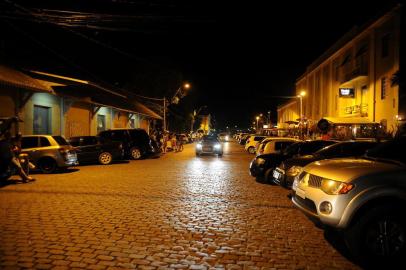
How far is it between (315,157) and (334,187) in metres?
5.25

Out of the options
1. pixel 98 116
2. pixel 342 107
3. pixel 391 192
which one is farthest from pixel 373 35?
pixel 391 192

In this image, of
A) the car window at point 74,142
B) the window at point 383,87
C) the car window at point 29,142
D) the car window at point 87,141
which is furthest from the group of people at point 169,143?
the car window at point 29,142

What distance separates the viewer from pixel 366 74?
104 feet

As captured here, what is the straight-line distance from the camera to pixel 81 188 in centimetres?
1165

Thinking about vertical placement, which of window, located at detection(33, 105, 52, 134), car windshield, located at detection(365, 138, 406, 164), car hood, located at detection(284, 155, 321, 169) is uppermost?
window, located at detection(33, 105, 52, 134)

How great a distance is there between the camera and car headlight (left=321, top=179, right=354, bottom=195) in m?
5.49

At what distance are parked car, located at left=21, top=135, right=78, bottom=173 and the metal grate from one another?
11.9 meters

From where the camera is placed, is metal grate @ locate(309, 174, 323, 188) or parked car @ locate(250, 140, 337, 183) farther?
parked car @ locate(250, 140, 337, 183)

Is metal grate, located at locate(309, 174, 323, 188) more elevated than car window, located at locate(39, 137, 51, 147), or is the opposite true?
car window, located at locate(39, 137, 51, 147)

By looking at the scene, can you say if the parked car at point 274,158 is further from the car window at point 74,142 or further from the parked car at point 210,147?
the parked car at point 210,147

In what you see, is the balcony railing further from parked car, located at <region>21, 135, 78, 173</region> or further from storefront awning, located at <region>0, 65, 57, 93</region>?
parked car, located at <region>21, 135, 78, 173</region>

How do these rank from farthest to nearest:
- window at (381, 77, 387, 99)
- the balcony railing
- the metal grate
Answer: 1. the balcony railing
2. window at (381, 77, 387, 99)
3. the metal grate

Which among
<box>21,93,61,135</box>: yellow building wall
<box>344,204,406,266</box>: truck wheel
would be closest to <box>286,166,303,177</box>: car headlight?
<box>344,204,406,266</box>: truck wheel

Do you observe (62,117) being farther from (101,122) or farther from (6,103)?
(101,122)
